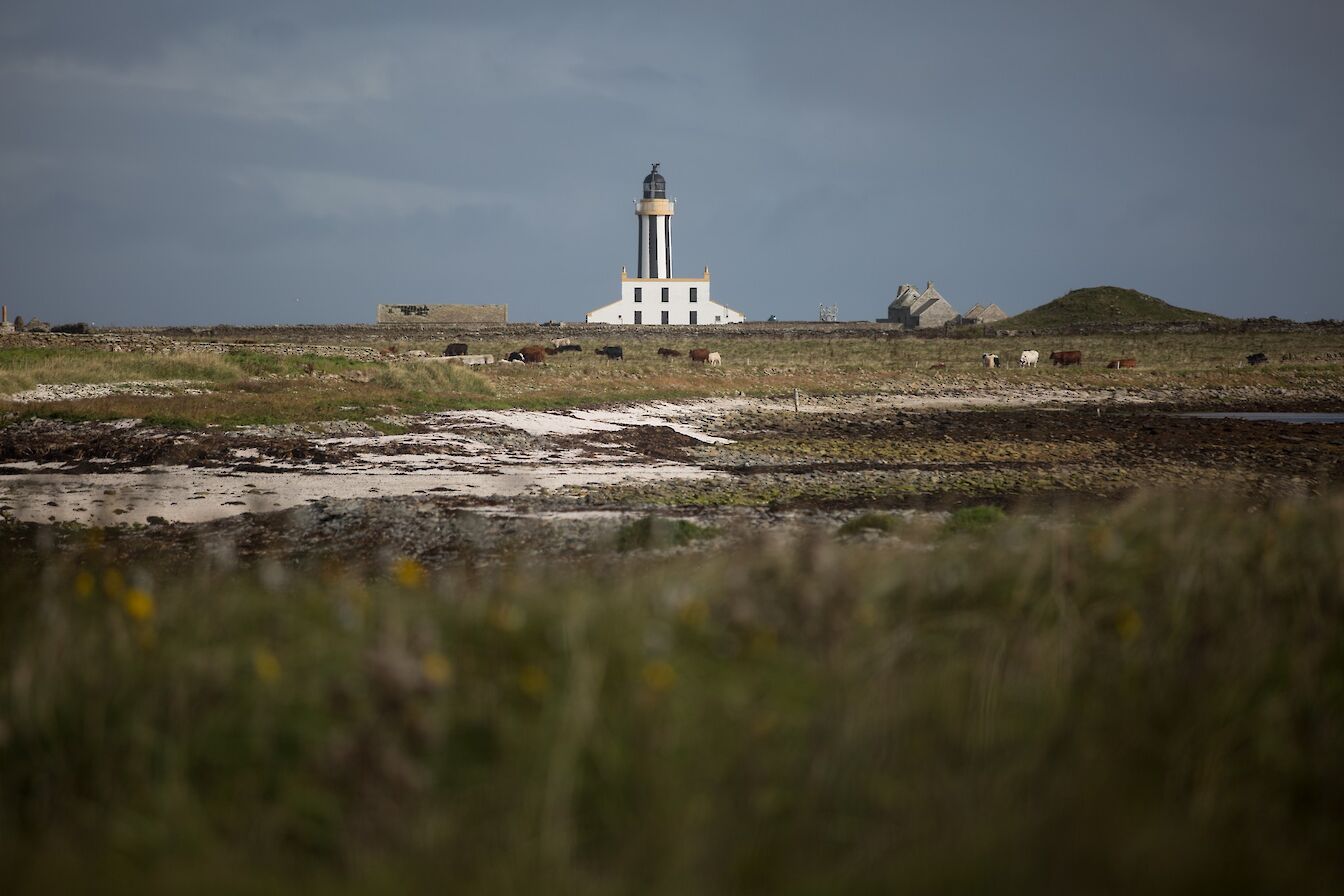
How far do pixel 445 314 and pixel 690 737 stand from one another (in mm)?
96642

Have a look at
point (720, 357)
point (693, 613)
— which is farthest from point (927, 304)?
point (693, 613)

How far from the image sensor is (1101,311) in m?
102

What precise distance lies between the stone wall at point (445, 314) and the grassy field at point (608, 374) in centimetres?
2420

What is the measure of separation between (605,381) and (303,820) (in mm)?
38622

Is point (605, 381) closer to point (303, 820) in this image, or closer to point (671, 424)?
point (671, 424)

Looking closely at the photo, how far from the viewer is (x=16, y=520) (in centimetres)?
1583

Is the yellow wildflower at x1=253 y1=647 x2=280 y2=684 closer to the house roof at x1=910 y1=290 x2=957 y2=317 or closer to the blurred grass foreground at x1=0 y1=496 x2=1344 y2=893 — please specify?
the blurred grass foreground at x1=0 y1=496 x2=1344 y2=893

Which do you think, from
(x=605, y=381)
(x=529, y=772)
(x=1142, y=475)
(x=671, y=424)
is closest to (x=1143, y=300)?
(x=605, y=381)

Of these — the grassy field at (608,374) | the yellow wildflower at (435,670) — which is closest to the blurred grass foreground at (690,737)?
the yellow wildflower at (435,670)

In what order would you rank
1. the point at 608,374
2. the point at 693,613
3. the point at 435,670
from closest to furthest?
1. the point at 435,670
2. the point at 693,613
3. the point at 608,374

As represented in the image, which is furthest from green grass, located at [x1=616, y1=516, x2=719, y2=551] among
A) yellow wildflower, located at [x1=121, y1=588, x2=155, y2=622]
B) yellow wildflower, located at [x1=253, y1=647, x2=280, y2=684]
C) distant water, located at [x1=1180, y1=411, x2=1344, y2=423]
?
distant water, located at [x1=1180, y1=411, x2=1344, y2=423]

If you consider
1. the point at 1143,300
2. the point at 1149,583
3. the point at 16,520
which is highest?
the point at 1143,300

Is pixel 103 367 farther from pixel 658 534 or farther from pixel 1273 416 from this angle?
pixel 1273 416

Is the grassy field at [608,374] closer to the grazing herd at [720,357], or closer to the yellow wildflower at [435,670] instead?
the grazing herd at [720,357]
